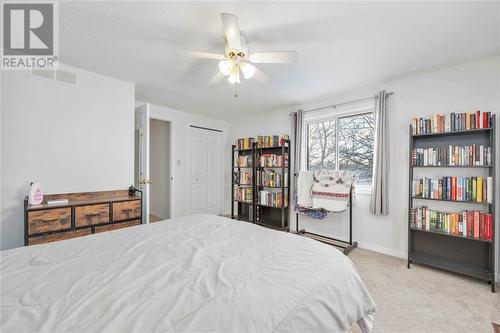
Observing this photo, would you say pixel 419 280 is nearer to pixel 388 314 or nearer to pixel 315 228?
pixel 388 314

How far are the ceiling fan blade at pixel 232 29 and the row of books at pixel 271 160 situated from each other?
7.93ft

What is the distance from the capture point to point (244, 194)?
445 cm

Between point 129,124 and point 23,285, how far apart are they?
99.8 inches

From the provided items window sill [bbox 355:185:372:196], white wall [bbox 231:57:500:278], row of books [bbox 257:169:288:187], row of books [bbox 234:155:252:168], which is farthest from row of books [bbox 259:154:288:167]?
window sill [bbox 355:185:372:196]

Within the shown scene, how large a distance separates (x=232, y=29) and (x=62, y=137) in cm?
240

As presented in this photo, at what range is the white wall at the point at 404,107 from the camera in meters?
2.36

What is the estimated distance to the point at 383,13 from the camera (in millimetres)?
1665

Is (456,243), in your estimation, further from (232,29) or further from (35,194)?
(35,194)

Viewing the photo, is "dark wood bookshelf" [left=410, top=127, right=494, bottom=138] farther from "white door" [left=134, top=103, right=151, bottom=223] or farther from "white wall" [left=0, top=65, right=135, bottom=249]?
"white wall" [left=0, top=65, right=135, bottom=249]

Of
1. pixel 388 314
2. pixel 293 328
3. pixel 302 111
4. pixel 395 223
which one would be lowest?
pixel 388 314

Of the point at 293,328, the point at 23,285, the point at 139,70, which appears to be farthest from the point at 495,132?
the point at 139,70

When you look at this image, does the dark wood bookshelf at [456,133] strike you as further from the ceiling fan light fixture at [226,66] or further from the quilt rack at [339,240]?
the ceiling fan light fixture at [226,66]

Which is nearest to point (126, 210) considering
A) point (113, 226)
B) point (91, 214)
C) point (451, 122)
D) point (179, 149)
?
point (113, 226)

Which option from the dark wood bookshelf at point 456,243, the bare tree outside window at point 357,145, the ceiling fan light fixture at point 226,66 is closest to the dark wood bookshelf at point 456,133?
the dark wood bookshelf at point 456,243
